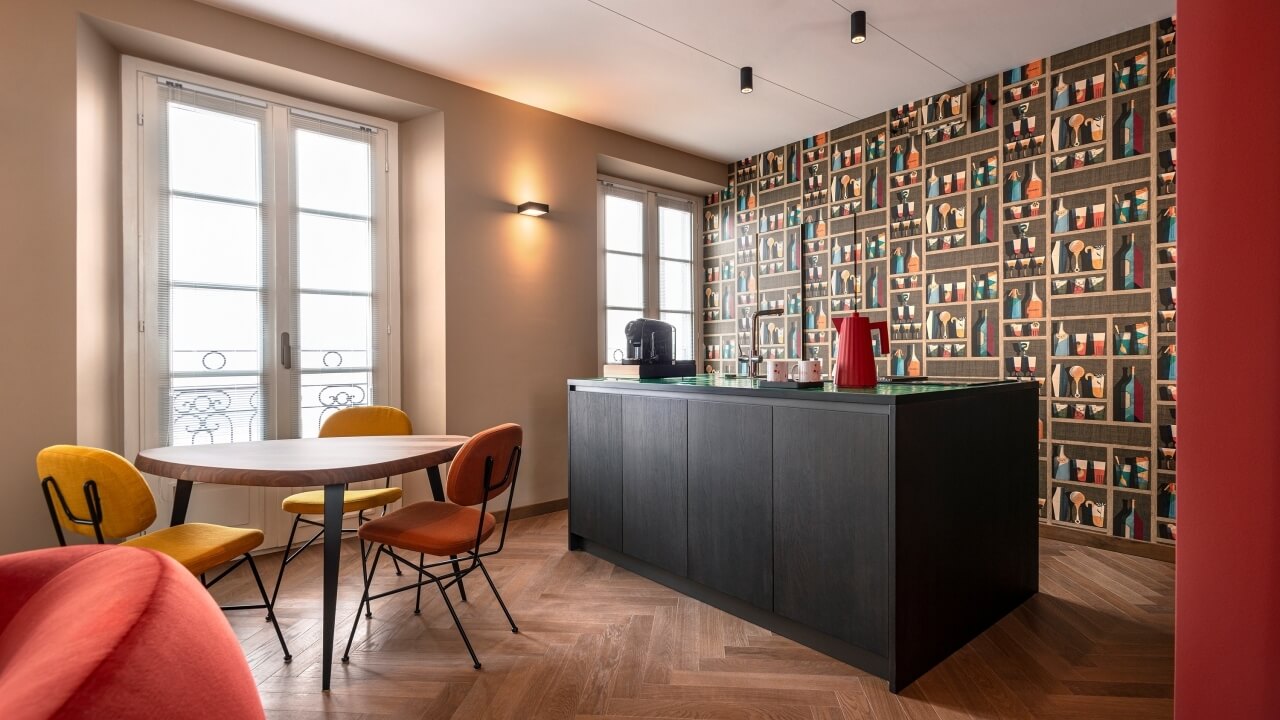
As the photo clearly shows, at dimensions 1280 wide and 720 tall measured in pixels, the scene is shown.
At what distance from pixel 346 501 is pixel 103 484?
113 centimetres

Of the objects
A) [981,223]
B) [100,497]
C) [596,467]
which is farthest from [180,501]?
[981,223]

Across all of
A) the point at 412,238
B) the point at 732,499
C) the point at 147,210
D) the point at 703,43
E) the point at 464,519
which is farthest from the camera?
the point at 412,238

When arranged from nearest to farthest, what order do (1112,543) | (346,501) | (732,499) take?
(732,499) → (346,501) → (1112,543)

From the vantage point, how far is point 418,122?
4.31m

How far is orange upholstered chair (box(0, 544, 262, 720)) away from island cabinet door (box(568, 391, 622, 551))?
287 cm

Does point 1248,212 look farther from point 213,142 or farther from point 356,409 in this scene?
point 213,142

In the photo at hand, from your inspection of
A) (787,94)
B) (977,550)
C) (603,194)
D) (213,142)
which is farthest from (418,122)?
(977,550)

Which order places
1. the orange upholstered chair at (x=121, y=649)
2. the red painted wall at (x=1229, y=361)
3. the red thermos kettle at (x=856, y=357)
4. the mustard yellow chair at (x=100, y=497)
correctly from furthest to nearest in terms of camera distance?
the red thermos kettle at (x=856, y=357), the mustard yellow chair at (x=100, y=497), the red painted wall at (x=1229, y=361), the orange upholstered chair at (x=121, y=649)

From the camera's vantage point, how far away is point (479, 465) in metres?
2.36

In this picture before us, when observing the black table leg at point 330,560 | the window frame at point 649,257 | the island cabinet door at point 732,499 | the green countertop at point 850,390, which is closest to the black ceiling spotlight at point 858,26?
the green countertop at point 850,390

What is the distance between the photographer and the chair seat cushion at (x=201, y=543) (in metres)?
2.12

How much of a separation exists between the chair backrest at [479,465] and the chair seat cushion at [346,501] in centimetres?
84

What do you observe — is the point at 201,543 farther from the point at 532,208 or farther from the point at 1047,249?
the point at 1047,249

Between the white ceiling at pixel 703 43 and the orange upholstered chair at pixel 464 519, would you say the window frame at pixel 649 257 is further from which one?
the orange upholstered chair at pixel 464 519
